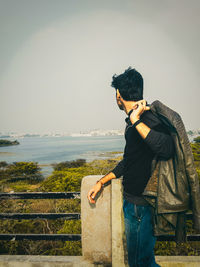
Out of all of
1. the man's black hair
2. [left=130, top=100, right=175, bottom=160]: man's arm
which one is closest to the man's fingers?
[left=130, top=100, right=175, bottom=160]: man's arm

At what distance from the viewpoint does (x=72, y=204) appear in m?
5.19

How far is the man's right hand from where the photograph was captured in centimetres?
185

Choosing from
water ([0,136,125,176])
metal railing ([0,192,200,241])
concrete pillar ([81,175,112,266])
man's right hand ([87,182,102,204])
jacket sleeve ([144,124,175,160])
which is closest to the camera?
jacket sleeve ([144,124,175,160])

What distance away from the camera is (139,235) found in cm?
144

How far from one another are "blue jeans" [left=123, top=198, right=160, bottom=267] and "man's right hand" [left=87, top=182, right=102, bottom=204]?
442 mm

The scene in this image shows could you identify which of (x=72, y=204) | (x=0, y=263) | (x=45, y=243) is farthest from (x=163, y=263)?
(x=72, y=204)

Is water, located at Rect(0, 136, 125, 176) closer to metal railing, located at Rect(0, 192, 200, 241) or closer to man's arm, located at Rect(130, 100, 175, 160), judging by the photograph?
metal railing, located at Rect(0, 192, 200, 241)

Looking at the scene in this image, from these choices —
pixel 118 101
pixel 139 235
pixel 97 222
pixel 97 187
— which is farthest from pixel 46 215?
pixel 118 101

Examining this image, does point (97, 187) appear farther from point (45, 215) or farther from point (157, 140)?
point (45, 215)

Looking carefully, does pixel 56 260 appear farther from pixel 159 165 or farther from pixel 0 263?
pixel 159 165

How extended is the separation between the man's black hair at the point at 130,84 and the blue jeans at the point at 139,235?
0.93 metres

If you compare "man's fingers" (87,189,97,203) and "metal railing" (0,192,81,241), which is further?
"metal railing" (0,192,81,241)

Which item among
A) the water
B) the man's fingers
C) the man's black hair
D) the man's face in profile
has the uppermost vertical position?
the man's black hair

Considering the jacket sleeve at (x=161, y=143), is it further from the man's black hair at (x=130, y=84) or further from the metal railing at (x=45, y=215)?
the metal railing at (x=45, y=215)
